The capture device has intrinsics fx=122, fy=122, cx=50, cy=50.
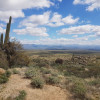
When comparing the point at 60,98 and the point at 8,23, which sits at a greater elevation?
the point at 8,23

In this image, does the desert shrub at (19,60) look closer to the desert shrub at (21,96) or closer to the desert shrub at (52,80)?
the desert shrub at (52,80)

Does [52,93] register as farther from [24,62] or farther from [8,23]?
[8,23]

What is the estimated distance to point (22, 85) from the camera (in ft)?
25.6

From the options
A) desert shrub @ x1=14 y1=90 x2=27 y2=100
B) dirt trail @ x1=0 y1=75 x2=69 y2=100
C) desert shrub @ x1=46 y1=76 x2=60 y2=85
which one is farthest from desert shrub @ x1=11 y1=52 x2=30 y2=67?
desert shrub @ x1=14 y1=90 x2=27 y2=100

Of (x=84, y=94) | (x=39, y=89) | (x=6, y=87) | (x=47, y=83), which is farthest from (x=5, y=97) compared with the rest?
(x=84, y=94)

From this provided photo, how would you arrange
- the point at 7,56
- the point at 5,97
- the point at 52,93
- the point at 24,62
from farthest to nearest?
the point at 24,62 → the point at 7,56 → the point at 52,93 → the point at 5,97

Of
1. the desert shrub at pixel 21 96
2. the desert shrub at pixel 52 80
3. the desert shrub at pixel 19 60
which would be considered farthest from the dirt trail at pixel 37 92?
the desert shrub at pixel 19 60

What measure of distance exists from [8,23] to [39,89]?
12382mm

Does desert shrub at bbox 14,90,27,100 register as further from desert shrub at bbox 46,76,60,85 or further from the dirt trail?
desert shrub at bbox 46,76,60,85

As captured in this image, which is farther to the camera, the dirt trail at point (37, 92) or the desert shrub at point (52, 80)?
the desert shrub at point (52, 80)

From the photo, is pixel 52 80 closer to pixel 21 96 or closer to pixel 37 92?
pixel 37 92

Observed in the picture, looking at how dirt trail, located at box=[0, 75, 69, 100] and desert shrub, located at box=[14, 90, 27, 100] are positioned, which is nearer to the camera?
desert shrub, located at box=[14, 90, 27, 100]

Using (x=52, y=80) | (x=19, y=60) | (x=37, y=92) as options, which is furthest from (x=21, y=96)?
(x=19, y=60)

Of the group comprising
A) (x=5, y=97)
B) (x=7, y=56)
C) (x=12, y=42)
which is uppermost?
(x=12, y=42)
